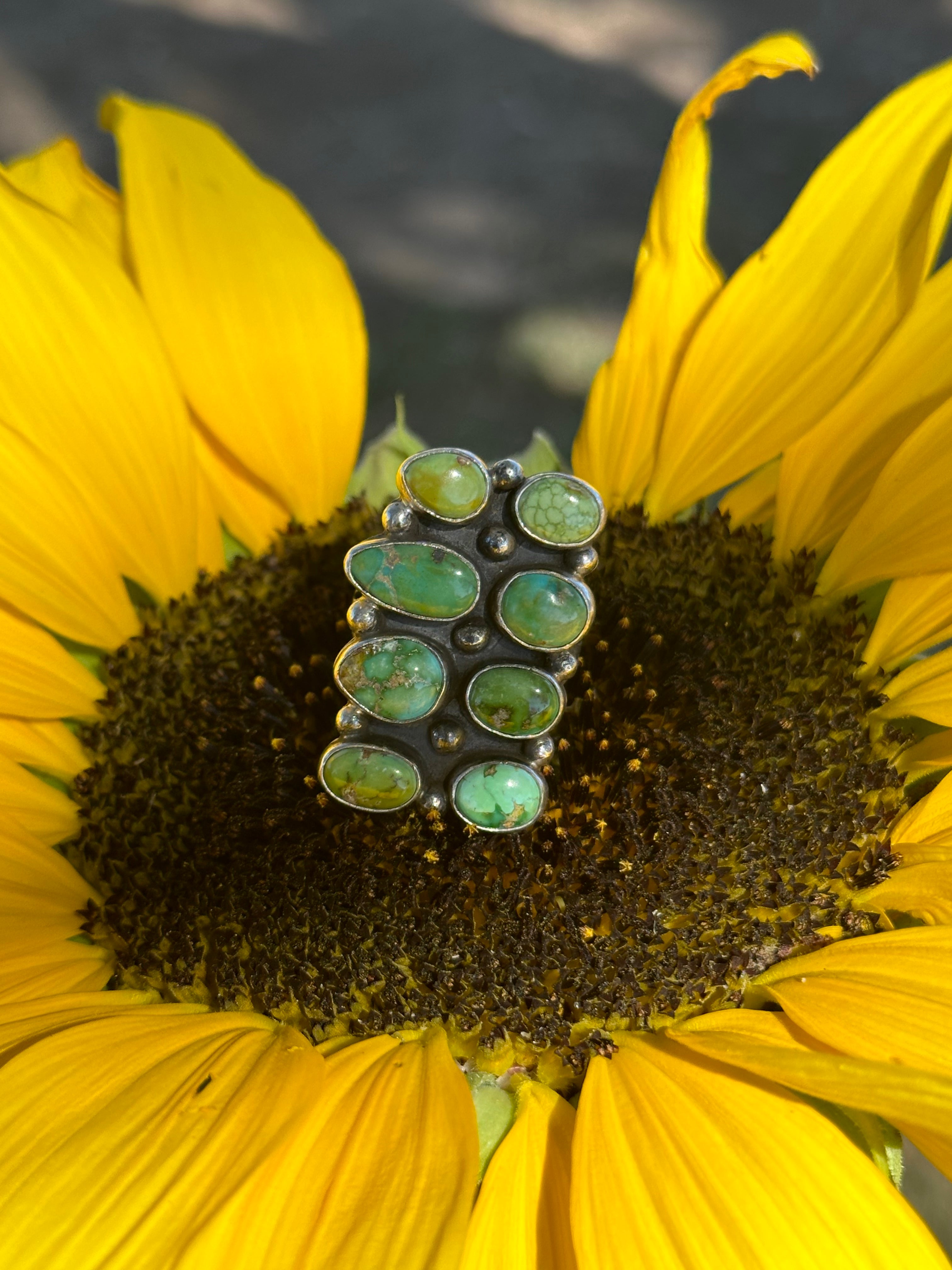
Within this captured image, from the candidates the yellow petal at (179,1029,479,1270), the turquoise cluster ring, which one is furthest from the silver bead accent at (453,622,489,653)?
the yellow petal at (179,1029,479,1270)

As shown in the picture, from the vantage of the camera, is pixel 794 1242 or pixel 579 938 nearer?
pixel 794 1242

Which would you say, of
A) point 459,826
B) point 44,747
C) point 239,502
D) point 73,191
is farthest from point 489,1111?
point 73,191

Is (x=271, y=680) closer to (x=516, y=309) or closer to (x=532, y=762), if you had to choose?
(x=532, y=762)

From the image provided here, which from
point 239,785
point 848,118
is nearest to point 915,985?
point 239,785

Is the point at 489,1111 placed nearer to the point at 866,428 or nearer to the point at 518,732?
the point at 518,732

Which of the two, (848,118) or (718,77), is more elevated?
(848,118)
